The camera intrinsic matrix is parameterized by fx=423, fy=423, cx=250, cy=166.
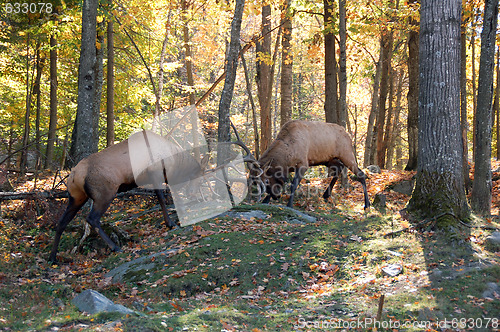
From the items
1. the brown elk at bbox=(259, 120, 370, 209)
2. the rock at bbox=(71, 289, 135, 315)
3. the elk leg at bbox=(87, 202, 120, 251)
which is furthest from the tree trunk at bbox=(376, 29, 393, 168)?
the rock at bbox=(71, 289, 135, 315)

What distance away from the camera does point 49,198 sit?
9891 mm

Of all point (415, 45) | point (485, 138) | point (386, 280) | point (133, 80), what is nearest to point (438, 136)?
point (485, 138)

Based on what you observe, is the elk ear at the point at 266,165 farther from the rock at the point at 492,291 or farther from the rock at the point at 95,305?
the rock at the point at 492,291

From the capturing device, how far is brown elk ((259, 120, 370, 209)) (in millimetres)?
11375

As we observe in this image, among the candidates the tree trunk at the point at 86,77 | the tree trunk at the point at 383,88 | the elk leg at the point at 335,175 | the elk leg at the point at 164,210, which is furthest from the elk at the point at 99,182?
the tree trunk at the point at 383,88

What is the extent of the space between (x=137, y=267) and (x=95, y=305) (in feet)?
7.47

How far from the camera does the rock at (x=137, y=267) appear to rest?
696 cm

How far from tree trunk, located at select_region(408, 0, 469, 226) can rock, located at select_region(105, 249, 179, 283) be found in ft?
15.3

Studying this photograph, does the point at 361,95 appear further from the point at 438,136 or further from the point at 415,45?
the point at 438,136

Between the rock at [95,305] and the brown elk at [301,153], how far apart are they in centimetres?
655

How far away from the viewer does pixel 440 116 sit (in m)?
7.57

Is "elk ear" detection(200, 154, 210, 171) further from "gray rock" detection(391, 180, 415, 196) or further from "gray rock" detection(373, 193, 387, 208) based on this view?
"gray rock" detection(391, 180, 415, 196)

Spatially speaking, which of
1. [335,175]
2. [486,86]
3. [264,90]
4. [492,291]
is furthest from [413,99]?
[492,291]

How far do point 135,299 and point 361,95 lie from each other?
26163 millimetres
